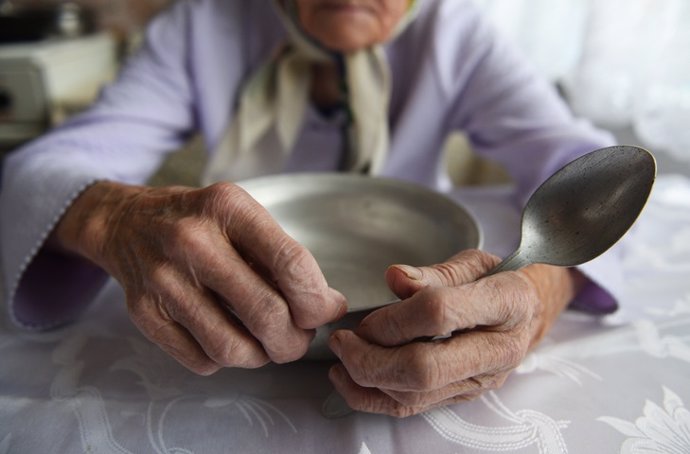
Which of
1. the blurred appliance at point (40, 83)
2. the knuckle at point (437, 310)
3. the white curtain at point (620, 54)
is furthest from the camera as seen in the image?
the blurred appliance at point (40, 83)

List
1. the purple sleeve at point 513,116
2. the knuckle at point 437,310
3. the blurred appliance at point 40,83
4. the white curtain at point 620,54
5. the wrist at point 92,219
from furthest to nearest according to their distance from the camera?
the blurred appliance at point 40,83
the white curtain at point 620,54
the purple sleeve at point 513,116
the wrist at point 92,219
the knuckle at point 437,310

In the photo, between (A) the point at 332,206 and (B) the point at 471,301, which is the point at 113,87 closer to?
(A) the point at 332,206

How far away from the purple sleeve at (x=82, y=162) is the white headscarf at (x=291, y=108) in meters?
0.09

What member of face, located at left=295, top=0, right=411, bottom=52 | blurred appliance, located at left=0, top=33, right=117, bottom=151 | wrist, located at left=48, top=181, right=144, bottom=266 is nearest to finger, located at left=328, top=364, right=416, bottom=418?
wrist, located at left=48, top=181, right=144, bottom=266

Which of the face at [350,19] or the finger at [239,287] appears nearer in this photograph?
the finger at [239,287]

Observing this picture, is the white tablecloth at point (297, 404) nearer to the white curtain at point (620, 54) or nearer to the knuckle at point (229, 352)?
the knuckle at point (229, 352)

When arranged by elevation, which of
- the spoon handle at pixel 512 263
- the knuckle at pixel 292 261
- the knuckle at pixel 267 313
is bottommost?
the knuckle at pixel 267 313

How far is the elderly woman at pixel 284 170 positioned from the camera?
295mm

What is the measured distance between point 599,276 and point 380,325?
278mm

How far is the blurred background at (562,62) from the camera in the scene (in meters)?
1.02

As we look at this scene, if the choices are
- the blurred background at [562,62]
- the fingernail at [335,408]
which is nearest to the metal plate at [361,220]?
the fingernail at [335,408]

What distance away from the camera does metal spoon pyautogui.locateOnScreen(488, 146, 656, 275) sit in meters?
0.34

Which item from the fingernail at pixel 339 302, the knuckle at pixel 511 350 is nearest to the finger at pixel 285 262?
the fingernail at pixel 339 302

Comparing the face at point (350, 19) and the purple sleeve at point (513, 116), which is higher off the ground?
the face at point (350, 19)
